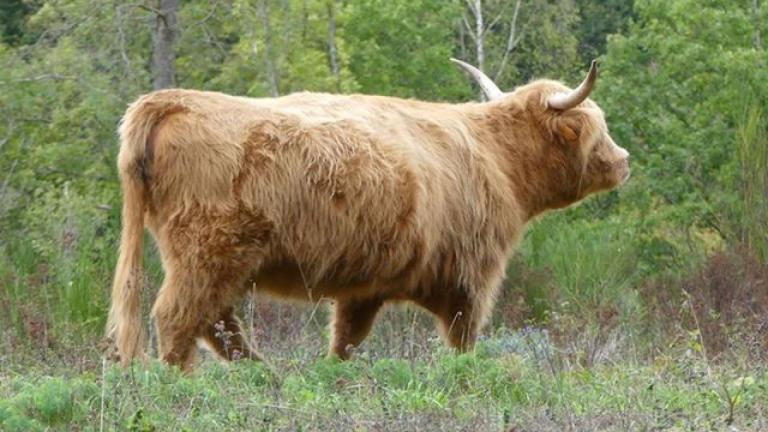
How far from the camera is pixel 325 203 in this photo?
24.3 ft

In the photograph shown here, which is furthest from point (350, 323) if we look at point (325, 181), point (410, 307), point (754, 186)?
point (754, 186)

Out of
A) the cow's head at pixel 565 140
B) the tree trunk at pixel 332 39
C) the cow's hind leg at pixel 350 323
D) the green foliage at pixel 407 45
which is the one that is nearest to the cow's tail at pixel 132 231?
the cow's hind leg at pixel 350 323

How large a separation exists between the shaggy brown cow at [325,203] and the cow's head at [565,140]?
16 mm

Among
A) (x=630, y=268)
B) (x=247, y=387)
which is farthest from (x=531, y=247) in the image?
(x=247, y=387)

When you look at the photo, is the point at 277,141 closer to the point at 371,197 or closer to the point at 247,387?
the point at 371,197

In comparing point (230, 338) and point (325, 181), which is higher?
point (325, 181)

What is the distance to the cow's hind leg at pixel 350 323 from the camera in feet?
28.0

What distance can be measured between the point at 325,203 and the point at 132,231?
911 millimetres

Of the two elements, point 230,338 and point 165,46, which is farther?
point 165,46

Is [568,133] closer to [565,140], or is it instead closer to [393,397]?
[565,140]

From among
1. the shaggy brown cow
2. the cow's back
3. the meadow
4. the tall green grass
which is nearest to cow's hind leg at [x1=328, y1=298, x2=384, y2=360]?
the shaggy brown cow

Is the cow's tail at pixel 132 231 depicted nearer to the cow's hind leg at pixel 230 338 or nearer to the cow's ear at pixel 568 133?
the cow's hind leg at pixel 230 338

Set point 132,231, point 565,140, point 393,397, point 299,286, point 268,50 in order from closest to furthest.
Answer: point 393,397 < point 132,231 < point 299,286 < point 565,140 < point 268,50

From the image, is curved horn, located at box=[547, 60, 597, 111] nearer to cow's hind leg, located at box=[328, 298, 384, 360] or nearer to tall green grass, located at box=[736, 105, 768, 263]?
cow's hind leg, located at box=[328, 298, 384, 360]
